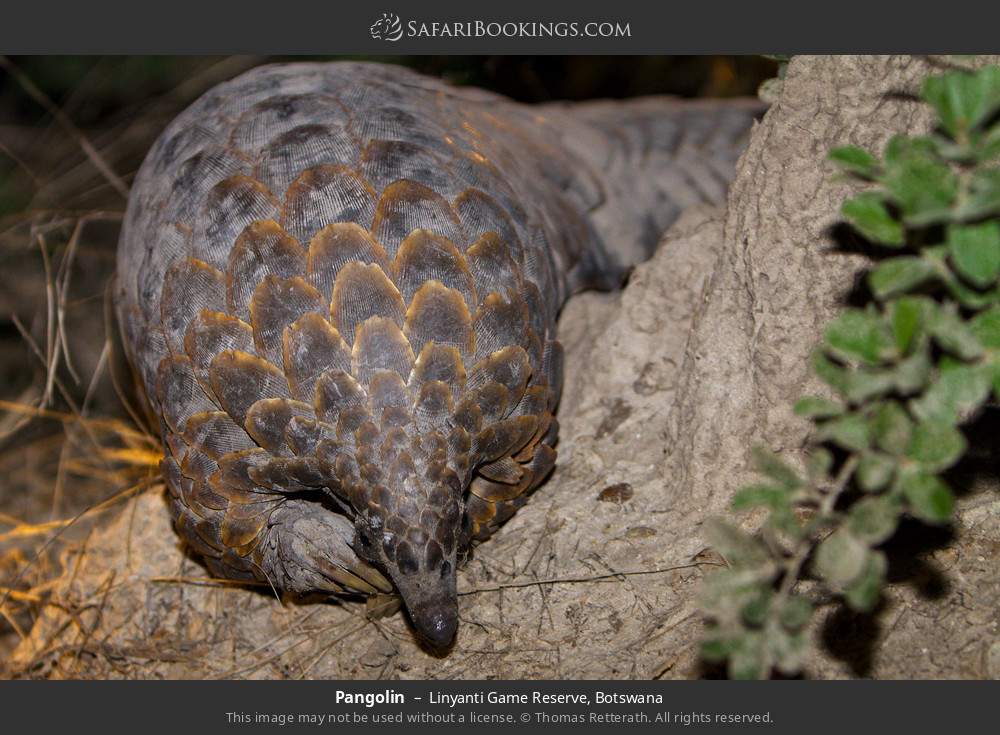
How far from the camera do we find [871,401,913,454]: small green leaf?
4.78 feet

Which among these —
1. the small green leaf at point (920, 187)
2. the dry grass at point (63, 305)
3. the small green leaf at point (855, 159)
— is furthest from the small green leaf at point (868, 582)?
the dry grass at point (63, 305)

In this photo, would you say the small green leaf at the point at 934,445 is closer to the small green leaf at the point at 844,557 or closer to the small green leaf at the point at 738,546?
the small green leaf at the point at 844,557

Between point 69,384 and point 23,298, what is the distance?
17.0 inches

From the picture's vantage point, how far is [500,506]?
7.76ft

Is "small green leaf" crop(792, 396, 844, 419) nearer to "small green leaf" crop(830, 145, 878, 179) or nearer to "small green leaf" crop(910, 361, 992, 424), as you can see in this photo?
"small green leaf" crop(910, 361, 992, 424)

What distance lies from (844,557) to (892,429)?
19 centimetres

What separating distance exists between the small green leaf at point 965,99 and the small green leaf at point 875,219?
0.17m

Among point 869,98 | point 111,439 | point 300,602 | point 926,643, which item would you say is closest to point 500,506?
point 300,602

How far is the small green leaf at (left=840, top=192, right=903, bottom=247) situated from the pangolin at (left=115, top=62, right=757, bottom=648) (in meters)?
0.80

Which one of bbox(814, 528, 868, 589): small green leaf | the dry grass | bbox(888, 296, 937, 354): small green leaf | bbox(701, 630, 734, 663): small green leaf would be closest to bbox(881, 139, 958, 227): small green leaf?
bbox(888, 296, 937, 354): small green leaf

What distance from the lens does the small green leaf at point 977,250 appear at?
1441 mm

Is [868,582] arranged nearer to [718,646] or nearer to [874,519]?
[874,519]

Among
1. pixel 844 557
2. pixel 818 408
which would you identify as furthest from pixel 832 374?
pixel 844 557

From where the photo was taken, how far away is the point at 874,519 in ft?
4.80
